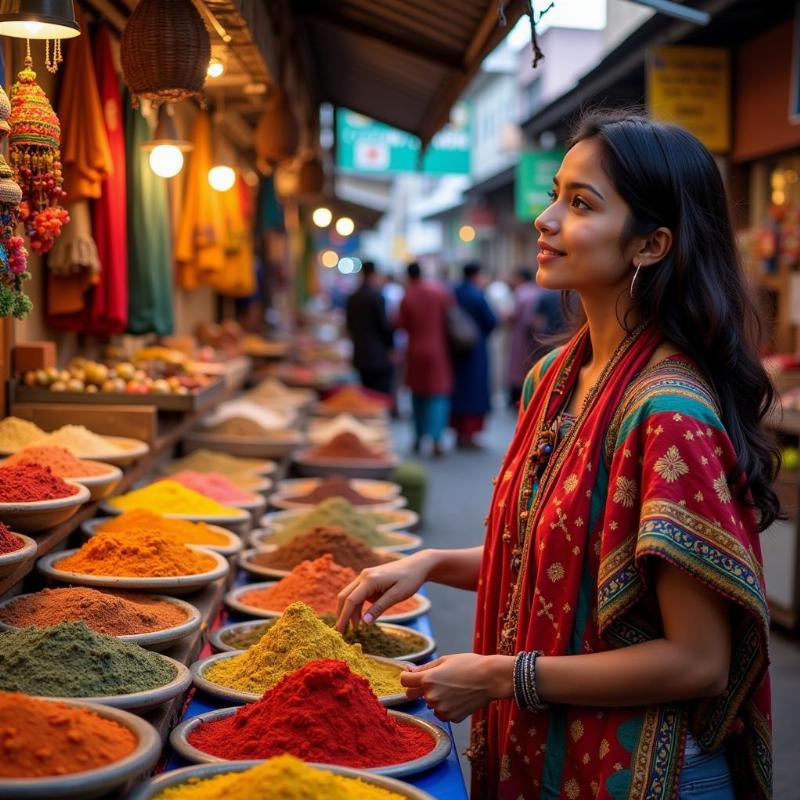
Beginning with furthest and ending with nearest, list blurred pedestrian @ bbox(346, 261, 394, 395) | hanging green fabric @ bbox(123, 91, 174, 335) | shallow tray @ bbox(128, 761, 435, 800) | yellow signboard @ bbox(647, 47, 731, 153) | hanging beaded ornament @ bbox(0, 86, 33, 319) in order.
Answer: blurred pedestrian @ bbox(346, 261, 394, 395) < yellow signboard @ bbox(647, 47, 731, 153) < hanging green fabric @ bbox(123, 91, 174, 335) < hanging beaded ornament @ bbox(0, 86, 33, 319) < shallow tray @ bbox(128, 761, 435, 800)

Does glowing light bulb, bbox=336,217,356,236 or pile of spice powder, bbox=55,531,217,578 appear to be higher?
glowing light bulb, bbox=336,217,356,236

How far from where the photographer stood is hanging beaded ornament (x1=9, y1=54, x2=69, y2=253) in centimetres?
238

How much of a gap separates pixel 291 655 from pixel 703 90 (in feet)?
27.8

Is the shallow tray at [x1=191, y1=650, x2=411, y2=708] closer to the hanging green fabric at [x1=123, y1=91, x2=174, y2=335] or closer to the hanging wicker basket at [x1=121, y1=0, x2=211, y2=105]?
the hanging wicker basket at [x1=121, y1=0, x2=211, y2=105]

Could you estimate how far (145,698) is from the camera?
191cm

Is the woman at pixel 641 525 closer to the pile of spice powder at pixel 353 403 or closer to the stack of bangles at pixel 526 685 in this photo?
the stack of bangles at pixel 526 685

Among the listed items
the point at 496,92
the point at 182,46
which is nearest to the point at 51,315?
the point at 182,46

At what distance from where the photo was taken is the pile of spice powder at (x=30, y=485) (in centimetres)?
245

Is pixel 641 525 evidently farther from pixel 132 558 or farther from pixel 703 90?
pixel 703 90

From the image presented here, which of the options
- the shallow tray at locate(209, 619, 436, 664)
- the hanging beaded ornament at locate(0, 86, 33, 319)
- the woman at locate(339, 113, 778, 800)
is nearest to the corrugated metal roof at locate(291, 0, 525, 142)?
the woman at locate(339, 113, 778, 800)

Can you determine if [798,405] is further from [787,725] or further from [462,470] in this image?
[462,470]

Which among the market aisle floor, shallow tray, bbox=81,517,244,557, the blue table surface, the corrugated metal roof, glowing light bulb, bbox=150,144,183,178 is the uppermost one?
the corrugated metal roof

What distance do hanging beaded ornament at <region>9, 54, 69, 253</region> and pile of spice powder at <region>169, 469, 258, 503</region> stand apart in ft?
5.61

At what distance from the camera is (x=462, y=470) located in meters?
11.1
